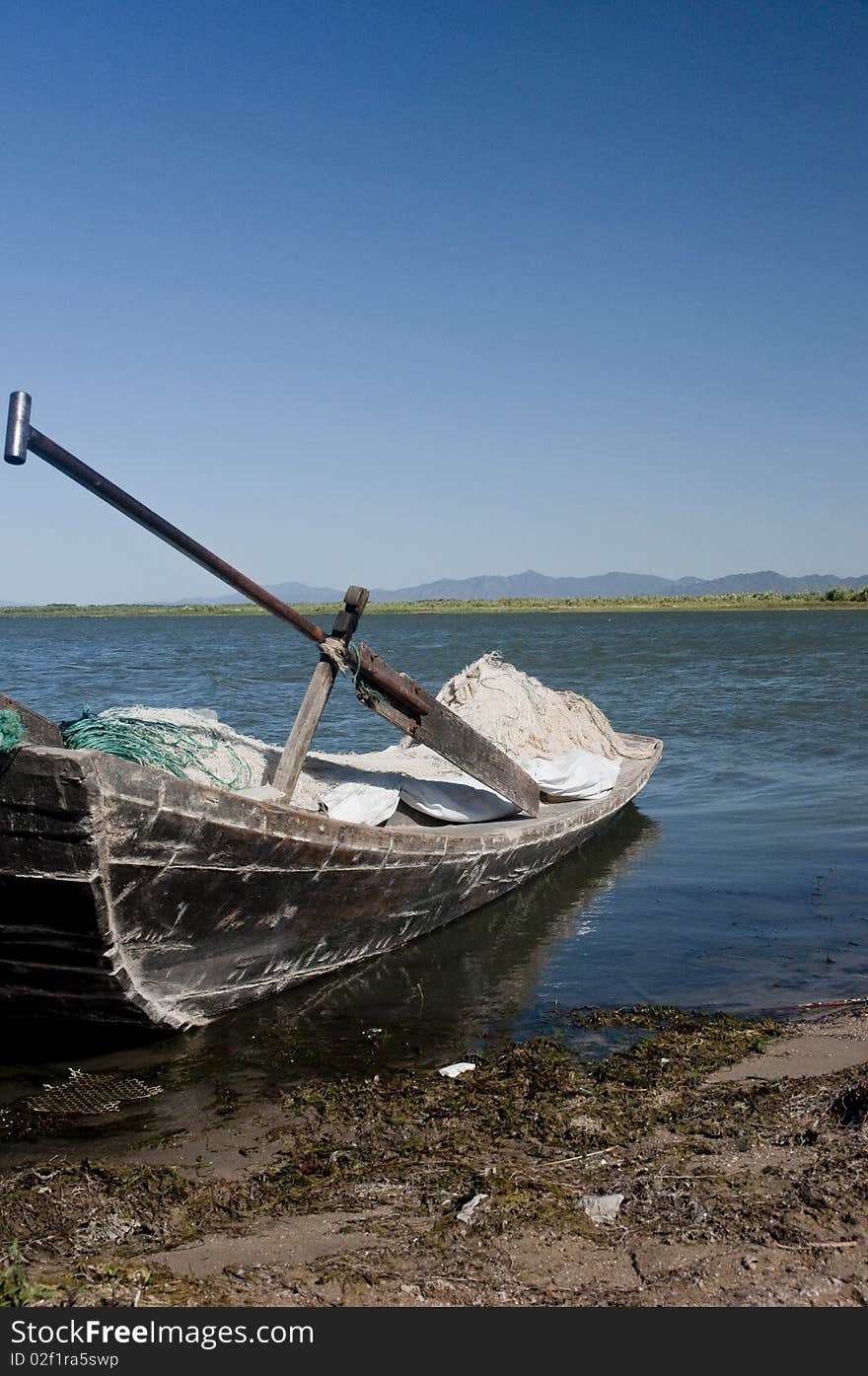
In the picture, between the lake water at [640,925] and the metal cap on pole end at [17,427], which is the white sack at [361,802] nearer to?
the lake water at [640,925]

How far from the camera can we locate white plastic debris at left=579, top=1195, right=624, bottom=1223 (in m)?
3.50

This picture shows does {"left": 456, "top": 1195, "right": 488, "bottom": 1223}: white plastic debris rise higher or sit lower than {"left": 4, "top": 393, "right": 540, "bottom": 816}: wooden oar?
lower

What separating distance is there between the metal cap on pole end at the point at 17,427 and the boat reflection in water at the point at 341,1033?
3014 millimetres

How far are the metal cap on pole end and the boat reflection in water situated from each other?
9.89 feet

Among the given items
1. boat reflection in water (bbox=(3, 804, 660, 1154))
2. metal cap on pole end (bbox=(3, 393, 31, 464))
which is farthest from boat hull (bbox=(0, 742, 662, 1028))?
metal cap on pole end (bbox=(3, 393, 31, 464))

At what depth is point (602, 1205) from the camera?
3568 mm

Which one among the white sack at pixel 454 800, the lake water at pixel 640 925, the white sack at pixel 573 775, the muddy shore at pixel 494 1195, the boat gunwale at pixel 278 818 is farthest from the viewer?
the white sack at pixel 573 775

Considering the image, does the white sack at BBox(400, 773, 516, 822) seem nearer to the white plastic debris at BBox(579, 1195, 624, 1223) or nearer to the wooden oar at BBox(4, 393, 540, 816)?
the wooden oar at BBox(4, 393, 540, 816)

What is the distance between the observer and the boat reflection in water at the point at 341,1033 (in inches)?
190

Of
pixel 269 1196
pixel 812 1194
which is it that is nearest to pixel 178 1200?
pixel 269 1196

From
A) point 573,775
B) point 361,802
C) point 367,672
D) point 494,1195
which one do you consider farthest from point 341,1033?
point 573,775

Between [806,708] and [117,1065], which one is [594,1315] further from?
[806,708]

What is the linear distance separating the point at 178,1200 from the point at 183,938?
1.53 meters

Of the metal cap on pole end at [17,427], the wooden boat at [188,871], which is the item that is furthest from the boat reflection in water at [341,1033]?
the metal cap on pole end at [17,427]
